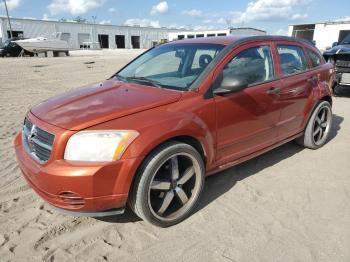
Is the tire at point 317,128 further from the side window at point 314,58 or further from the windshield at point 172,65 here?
the windshield at point 172,65

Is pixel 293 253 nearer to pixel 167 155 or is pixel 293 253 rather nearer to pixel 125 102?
pixel 167 155

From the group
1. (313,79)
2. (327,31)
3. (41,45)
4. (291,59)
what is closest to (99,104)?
(291,59)

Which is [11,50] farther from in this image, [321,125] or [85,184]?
[85,184]

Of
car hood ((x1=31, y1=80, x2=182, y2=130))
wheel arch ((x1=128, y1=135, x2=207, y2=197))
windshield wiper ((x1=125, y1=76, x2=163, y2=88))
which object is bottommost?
wheel arch ((x1=128, y1=135, x2=207, y2=197))

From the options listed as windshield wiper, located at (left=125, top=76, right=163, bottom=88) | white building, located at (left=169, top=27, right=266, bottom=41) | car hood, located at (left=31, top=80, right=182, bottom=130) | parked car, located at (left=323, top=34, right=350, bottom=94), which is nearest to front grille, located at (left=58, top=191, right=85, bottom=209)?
car hood, located at (left=31, top=80, right=182, bottom=130)

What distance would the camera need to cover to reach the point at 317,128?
530 centimetres

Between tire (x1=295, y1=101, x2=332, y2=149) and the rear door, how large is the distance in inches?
10.5

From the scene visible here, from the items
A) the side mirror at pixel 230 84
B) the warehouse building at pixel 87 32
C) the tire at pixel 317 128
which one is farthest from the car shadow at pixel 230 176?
the warehouse building at pixel 87 32

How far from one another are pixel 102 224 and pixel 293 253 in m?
1.77

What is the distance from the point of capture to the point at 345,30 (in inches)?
1468

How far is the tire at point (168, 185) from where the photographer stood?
2893 mm

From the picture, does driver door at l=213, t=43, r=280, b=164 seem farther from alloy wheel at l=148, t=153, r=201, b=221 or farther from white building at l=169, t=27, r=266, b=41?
white building at l=169, t=27, r=266, b=41

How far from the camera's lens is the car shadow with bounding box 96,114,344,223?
3.38 m

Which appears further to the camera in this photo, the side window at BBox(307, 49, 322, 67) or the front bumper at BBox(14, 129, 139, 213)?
the side window at BBox(307, 49, 322, 67)
